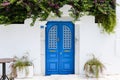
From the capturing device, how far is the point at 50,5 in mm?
14539

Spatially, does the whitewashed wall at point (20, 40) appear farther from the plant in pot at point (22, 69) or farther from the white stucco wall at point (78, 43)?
the plant in pot at point (22, 69)

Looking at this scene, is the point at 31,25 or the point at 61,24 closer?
the point at 31,25

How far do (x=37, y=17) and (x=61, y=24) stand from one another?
144cm

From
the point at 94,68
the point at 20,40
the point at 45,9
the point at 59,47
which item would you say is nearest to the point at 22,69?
the point at 20,40

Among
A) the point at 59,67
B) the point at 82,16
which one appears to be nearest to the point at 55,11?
Answer: the point at 82,16

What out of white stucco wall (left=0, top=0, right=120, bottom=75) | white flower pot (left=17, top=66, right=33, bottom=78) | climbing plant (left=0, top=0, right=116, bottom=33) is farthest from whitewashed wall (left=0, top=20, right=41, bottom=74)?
white flower pot (left=17, top=66, right=33, bottom=78)

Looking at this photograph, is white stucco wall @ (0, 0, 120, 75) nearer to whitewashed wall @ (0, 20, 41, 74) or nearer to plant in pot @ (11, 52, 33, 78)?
whitewashed wall @ (0, 20, 41, 74)

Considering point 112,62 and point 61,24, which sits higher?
point 61,24

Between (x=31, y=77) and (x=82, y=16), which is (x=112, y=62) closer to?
(x=82, y=16)

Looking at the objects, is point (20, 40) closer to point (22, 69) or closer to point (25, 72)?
point (22, 69)

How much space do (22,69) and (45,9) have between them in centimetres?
271

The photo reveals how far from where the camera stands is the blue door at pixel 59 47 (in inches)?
620

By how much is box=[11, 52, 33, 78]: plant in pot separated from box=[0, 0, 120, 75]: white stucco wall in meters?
0.52

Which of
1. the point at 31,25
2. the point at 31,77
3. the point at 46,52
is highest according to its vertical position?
the point at 31,25
